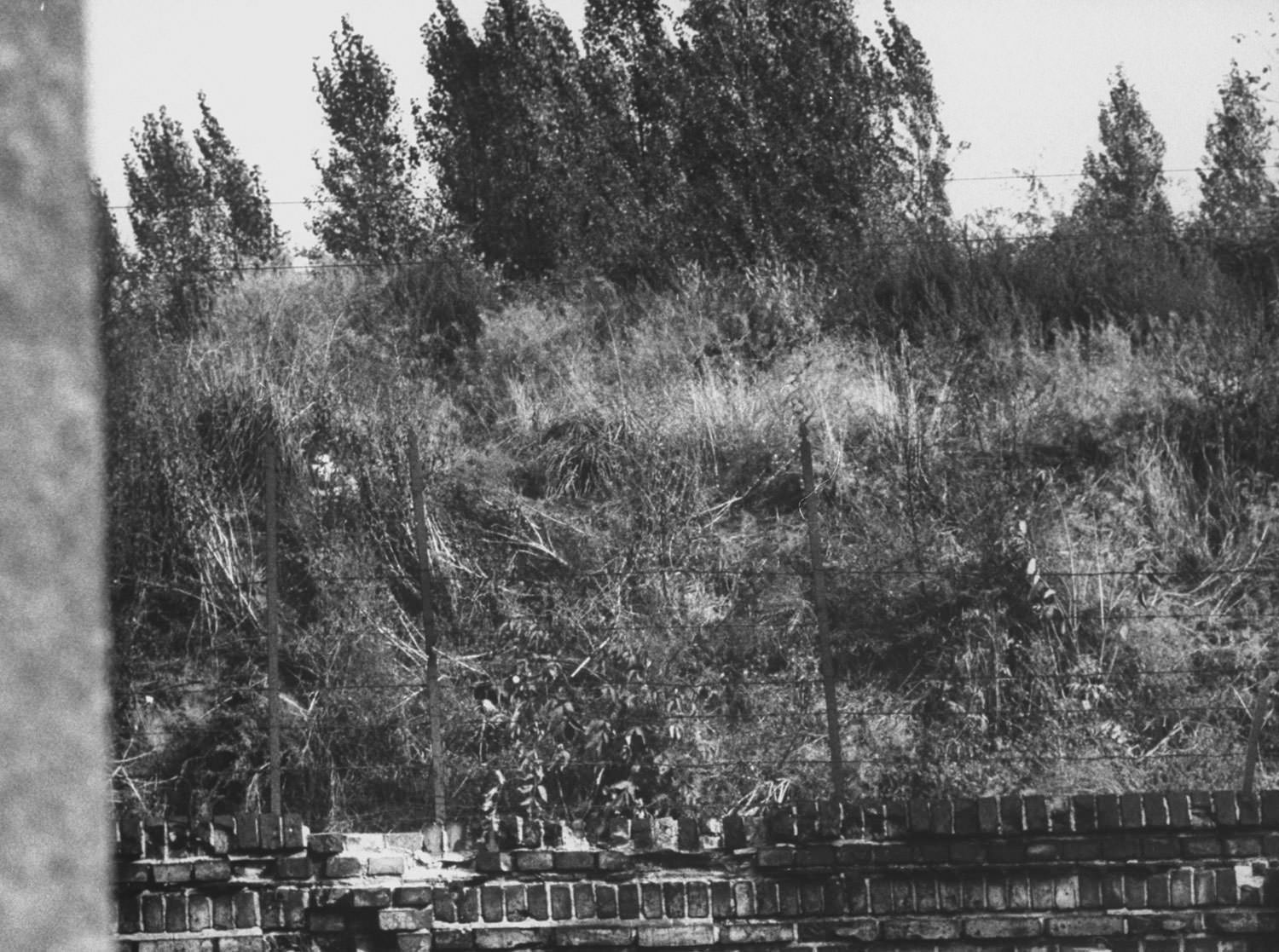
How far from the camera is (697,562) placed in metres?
8.98

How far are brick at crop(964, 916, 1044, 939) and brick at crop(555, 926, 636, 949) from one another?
1076 mm

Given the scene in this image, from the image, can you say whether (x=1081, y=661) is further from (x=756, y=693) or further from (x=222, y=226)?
(x=222, y=226)

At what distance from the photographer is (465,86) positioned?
16109mm

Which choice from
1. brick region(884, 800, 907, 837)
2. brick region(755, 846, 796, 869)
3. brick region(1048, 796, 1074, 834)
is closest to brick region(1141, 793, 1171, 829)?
brick region(1048, 796, 1074, 834)

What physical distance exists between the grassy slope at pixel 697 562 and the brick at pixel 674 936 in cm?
200

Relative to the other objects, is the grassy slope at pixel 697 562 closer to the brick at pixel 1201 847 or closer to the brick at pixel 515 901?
the brick at pixel 515 901

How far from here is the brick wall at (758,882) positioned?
15.3 feet

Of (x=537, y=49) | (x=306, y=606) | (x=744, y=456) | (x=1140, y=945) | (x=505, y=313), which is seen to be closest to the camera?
(x=1140, y=945)

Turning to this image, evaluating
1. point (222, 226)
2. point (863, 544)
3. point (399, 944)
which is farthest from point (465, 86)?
point (399, 944)

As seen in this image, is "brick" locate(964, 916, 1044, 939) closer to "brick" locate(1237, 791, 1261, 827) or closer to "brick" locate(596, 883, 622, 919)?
"brick" locate(1237, 791, 1261, 827)

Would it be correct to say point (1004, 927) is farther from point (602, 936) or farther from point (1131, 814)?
point (602, 936)

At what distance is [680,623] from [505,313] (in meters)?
5.19

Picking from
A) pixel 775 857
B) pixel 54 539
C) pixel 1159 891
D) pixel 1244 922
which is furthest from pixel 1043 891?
pixel 54 539

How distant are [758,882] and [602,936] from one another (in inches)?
20.8
